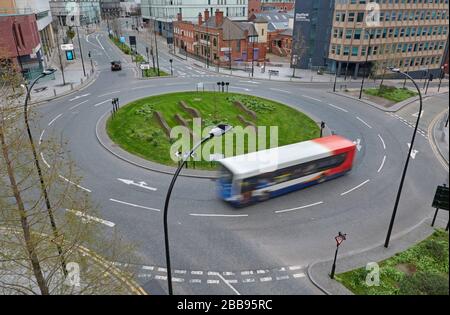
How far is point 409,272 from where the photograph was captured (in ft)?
51.8

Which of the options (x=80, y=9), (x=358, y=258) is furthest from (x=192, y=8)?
(x=358, y=258)

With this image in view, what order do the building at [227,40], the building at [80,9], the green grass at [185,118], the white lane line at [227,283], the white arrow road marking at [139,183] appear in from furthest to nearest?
the building at [80,9] < the building at [227,40] < the green grass at [185,118] < the white arrow road marking at [139,183] < the white lane line at [227,283]

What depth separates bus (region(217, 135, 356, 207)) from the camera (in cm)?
1986

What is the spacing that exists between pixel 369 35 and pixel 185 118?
37.0 m

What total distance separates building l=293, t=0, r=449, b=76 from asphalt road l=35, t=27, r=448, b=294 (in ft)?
90.6

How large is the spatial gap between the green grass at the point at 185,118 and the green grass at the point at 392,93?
16099mm

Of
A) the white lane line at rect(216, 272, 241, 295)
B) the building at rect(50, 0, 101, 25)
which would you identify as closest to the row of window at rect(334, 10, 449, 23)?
the white lane line at rect(216, 272, 241, 295)

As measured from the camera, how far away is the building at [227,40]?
2514 inches

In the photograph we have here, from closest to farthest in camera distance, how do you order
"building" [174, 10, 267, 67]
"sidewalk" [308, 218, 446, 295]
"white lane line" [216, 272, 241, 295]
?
1. "white lane line" [216, 272, 241, 295]
2. "sidewalk" [308, 218, 446, 295]
3. "building" [174, 10, 267, 67]

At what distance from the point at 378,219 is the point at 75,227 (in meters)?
16.9

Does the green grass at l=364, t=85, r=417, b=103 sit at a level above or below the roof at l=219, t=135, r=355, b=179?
below

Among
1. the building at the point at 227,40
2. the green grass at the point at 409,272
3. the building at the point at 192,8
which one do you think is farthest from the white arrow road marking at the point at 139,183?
the building at the point at 192,8

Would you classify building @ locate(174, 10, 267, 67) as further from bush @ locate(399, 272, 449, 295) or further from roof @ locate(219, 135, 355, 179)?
bush @ locate(399, 272, 449, 295)

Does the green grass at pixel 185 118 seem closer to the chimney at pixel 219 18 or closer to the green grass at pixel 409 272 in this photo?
the green grass at pixel 409 272
